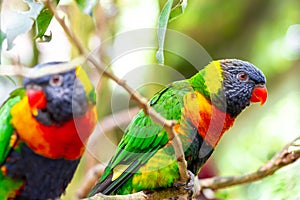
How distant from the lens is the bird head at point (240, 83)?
7.57 feet

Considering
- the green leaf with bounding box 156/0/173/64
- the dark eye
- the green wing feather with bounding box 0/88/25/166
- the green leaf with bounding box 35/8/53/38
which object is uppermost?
the green leaf with bounding box 35/8/53/38

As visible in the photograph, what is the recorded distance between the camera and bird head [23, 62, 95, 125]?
1703mm

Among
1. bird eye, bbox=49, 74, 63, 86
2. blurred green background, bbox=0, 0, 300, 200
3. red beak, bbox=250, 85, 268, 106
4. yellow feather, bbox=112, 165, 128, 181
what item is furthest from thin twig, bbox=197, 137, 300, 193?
bird eye, bbox=49, 74, 63, 86

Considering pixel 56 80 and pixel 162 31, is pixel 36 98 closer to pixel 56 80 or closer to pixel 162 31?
pixel 56 80

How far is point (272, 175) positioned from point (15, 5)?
1746 millimetres

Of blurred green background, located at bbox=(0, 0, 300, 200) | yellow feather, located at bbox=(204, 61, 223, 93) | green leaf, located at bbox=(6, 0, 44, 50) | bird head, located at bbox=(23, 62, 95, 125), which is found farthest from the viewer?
blurred green background, located at bbox=(0, 0, 300, 200)

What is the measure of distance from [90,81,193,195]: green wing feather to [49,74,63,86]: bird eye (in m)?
0.49

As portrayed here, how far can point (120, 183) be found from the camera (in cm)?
216

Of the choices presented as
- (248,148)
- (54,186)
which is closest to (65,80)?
(54,186)

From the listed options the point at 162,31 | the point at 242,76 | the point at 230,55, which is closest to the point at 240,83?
the point at 242,76

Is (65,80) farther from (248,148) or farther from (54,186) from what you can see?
(248,148)

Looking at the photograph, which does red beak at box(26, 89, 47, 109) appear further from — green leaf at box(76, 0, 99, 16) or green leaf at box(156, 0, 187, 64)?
green leaf at box(156, 0, 187, 64)

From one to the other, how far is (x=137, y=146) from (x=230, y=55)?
91.7 inches

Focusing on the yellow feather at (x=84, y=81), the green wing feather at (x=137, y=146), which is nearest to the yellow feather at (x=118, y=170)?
the green wing feather at (x=137, y=146)
